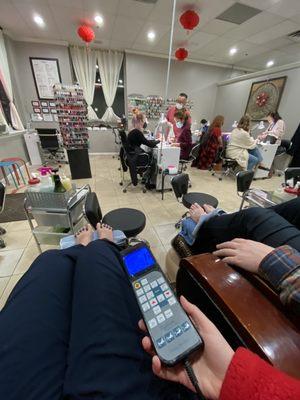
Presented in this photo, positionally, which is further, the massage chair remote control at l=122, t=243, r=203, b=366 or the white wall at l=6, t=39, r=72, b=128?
the white wall at l=6, t=39, r=72, b=128

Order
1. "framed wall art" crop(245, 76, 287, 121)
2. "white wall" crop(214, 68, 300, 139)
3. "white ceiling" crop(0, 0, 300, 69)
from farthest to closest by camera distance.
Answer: "framed wall art" crop(245, 76, 287, 121)
"white wall" crop(214, 68, 300, 139)
"white ceiling" crop(0, 0, 300, 69)

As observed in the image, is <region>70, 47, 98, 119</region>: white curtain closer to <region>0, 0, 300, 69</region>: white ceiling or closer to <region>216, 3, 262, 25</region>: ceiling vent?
<region>0, 0, 300, 69</region>: white ceiling

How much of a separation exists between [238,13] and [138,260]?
4.28 m

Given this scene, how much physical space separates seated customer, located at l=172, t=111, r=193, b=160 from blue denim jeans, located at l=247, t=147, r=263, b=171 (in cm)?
121

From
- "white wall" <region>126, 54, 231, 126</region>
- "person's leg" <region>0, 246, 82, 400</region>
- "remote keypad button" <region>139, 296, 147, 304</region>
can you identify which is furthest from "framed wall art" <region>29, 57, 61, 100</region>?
"remote keypad button" <region>139, 296, 147, 304</region>

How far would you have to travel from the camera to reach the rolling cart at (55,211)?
49.6 inches

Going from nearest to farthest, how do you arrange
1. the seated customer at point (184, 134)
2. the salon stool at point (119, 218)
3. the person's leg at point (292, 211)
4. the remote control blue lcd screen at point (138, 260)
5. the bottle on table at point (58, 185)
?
1. the remote control blue lcd screen at point (138, 260)
2. the person's leg at point (292, 211)
3. the salon stool at point (119, 218)
4. the bottle on table at point (58, 185)
5. the seated customer at point (184, 134)

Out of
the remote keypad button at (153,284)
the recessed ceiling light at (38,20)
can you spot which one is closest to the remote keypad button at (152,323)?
the remote keypad button at (153,284)

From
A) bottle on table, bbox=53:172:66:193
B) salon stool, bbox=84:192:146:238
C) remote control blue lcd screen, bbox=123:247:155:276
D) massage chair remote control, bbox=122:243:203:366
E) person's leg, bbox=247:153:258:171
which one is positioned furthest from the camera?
person's leg, bbox=247:153:258:171

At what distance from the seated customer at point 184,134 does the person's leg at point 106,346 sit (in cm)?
300

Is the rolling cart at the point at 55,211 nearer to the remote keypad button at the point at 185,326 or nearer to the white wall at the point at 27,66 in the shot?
the remote keypad button at the point at 185,326

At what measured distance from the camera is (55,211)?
1.29 meters

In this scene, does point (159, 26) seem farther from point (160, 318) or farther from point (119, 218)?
point (160, 318)

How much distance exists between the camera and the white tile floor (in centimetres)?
157
